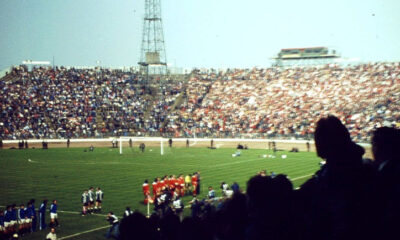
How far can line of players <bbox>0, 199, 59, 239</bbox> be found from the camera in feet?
60.2

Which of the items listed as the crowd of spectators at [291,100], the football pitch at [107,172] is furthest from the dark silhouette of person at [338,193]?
the crowd of spectators at [291,100]

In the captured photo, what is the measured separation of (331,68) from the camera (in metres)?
71.4

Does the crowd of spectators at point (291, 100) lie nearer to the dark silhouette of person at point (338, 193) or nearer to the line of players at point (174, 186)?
the line of players at point (174, 186)

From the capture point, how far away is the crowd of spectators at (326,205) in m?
3.53

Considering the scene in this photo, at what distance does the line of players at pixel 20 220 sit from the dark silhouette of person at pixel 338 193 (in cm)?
1701

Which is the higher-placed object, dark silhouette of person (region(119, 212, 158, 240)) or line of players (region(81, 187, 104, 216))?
dark silhouette of person (region(119, 212, 158, 240))

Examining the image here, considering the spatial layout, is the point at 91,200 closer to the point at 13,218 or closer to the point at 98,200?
the point at 98,200

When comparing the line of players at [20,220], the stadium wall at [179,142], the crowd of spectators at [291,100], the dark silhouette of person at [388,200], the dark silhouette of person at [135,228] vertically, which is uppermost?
the crowd of spectators at [291,100]

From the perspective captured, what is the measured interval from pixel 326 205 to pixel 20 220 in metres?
17.9

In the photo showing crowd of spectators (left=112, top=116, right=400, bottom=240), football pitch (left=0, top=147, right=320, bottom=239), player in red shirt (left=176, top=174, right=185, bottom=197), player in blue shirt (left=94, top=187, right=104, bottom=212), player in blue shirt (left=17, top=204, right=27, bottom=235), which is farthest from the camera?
player in red shirt (left=176, top=174, right=185, bottom=197)

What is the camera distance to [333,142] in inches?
159

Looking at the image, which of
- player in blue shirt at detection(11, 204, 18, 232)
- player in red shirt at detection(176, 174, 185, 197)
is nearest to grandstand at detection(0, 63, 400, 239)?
player in red shirt at detection(176, 174, 185, 197)

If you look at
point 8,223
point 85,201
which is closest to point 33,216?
point 8,223

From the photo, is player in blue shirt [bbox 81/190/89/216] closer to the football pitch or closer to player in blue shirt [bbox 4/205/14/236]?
the football pitch
